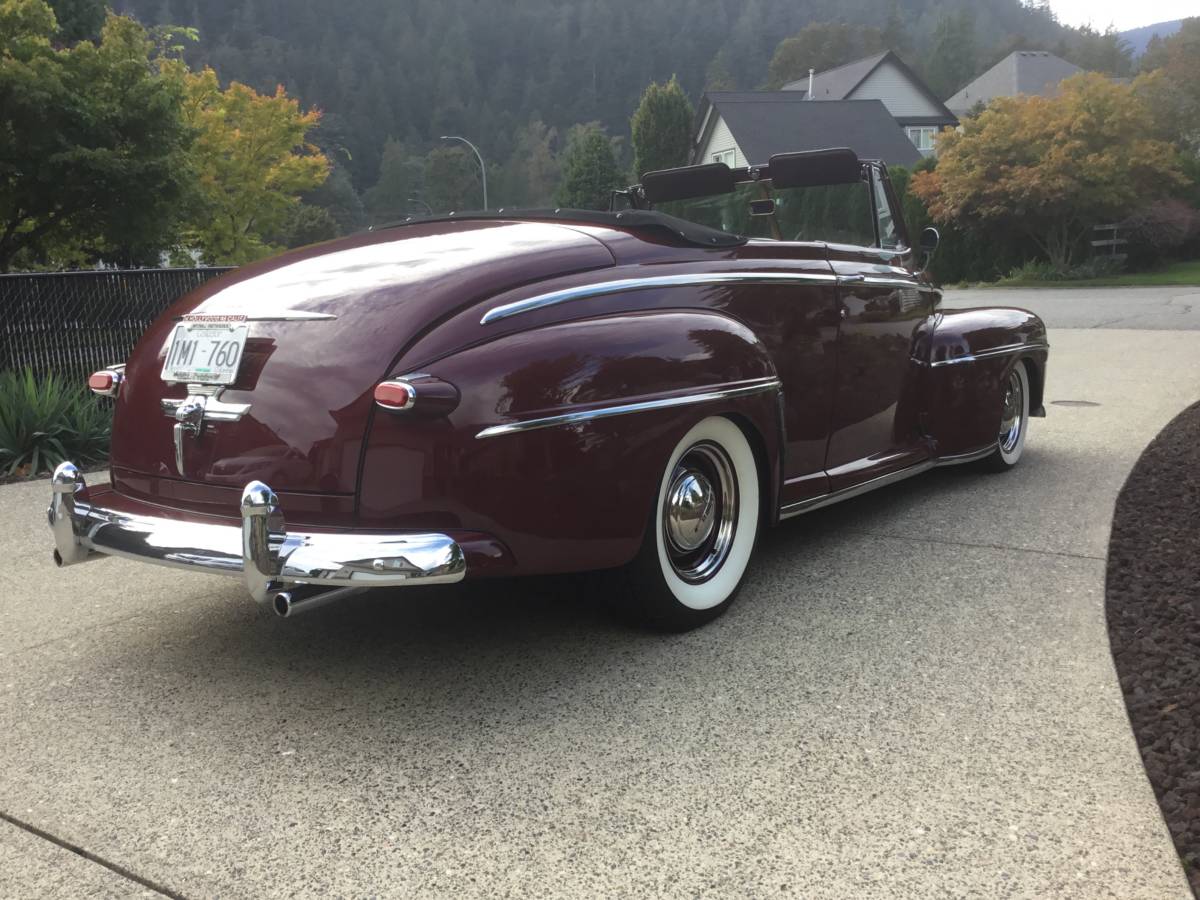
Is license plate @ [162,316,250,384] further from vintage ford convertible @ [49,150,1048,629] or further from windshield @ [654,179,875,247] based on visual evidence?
windshield @ [654,179,875,247]

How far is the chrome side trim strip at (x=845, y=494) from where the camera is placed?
12.5 feet

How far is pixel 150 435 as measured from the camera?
3.12 meters

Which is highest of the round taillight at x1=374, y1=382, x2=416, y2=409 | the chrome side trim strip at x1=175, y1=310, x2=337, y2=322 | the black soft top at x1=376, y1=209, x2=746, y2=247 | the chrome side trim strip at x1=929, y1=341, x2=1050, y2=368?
the black soft top at x1=376, y1=209, x2=746, y2=247

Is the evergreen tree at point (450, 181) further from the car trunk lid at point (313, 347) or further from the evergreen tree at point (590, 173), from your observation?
the car trunk lid at point (313, 347)

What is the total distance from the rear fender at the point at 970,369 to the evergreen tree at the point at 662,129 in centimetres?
5852

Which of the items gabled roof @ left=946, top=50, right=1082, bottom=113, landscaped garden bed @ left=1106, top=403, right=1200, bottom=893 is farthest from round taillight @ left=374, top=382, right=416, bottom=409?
gabled roof @ left=946, top=50, right=1082, bottom=113

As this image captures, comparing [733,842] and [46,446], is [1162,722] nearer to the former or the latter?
[733,842]

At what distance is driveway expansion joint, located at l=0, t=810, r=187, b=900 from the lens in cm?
209

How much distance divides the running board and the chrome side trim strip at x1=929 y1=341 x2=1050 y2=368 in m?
0.45

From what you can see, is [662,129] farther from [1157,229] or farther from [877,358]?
[877,358]

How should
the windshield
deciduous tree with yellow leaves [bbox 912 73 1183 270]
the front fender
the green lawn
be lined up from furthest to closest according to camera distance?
deciduous tree with yellow leaves [bbox 912 73 1183 270] < the green lawn < the windshield < the front fender

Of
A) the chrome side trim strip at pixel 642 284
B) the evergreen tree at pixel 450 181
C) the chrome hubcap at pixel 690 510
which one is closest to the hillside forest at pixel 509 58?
the evergreen tree at pixel 450 181

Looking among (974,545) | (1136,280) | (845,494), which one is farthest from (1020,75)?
(845,494)

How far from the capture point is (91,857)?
7.25 feet
